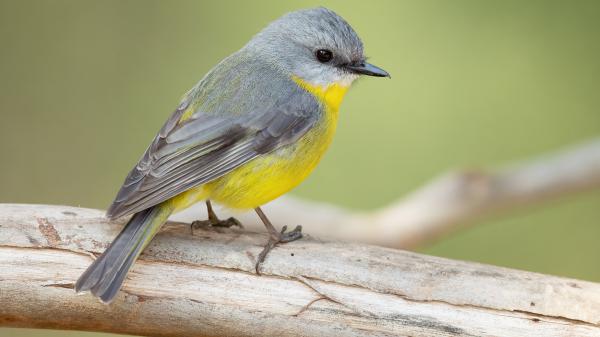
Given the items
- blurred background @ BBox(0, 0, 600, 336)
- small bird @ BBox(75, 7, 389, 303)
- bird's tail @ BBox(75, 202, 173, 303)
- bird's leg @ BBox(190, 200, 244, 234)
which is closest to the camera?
bird's tail @ BBox(75, 202, 173, 303)

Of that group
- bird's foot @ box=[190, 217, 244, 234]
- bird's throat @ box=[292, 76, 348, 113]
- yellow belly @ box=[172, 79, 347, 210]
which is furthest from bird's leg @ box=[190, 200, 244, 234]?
bird's throat @ box=[292, 76, 348, 113]

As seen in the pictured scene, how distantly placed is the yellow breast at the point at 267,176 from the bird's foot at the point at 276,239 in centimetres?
18

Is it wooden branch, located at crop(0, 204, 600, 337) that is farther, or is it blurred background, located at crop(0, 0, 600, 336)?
blurred background, located at crop(0, 0, 600, 336)

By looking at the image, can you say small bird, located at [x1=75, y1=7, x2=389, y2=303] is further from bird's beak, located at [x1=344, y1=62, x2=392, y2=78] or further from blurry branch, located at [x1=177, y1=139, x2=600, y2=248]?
blurry branch, located at [x1=177, y1=139, x2=600, y2=248]

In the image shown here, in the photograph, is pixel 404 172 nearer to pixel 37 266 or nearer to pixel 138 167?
pixel 138 167

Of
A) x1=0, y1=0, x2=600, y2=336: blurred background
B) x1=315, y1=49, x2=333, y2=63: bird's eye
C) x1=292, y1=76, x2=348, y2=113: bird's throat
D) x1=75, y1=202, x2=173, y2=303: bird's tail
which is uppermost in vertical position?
x1=0, y1=0, x2=600, y2=336: blurred background

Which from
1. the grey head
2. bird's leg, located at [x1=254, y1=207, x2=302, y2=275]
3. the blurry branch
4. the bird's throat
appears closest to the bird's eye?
the grey head

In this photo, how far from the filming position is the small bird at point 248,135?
346cm

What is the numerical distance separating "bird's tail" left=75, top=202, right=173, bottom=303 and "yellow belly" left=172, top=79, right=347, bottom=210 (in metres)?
0.16

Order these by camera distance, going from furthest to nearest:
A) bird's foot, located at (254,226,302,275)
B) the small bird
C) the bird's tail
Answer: bird's foot, located at (254,226,302,275) → the small bird → the bird's tail

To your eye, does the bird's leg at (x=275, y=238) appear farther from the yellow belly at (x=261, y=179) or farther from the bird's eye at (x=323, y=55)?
the bird's eye at (x=323, y=55)

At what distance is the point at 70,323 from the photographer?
3.35 m

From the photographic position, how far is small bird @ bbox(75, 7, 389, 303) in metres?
3.46

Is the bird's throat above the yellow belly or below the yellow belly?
above
